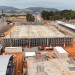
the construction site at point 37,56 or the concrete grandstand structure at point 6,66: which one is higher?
the concrete grandstand structure at point 6,66

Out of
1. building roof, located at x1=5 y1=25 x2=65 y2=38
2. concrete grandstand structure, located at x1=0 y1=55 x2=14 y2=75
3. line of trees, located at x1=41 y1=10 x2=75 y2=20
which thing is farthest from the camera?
line of trees, located at x1=41 y1=10 x2=75 y2=20

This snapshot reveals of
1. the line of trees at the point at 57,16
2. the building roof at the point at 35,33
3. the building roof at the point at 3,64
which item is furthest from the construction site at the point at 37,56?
the line of trees at the point at 57,16

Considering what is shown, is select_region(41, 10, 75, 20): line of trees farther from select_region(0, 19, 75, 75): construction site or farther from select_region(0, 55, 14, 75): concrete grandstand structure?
select_region(0, 55, 14, 75): concrete grandstand structure

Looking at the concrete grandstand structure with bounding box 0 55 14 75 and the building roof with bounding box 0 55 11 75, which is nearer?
the building roof with bounding box 0 55 11 75

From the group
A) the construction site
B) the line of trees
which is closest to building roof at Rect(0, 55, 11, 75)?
the construction site

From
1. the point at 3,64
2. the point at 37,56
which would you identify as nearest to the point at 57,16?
the point at 37,56

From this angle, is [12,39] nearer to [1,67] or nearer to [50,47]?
[50,47]

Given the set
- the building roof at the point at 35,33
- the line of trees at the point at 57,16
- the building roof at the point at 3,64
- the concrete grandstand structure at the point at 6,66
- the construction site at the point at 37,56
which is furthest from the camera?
the line of trees at the point at 57,16

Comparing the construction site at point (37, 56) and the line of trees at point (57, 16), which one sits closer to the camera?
the construction site at point (37, 56)

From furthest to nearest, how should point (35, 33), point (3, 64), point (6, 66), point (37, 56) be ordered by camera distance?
point (35, 33)
point (37, 56)
point (3, 64)
point (6, 66)

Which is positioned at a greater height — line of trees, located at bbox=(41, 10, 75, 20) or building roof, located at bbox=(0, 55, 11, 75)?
building roof, located at bbox=(0, 55, 11, 75)

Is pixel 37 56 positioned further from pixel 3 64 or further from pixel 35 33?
pixel 35 33

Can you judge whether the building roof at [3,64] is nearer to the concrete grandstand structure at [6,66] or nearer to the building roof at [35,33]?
the concrete grandstand structure at [6,66]
